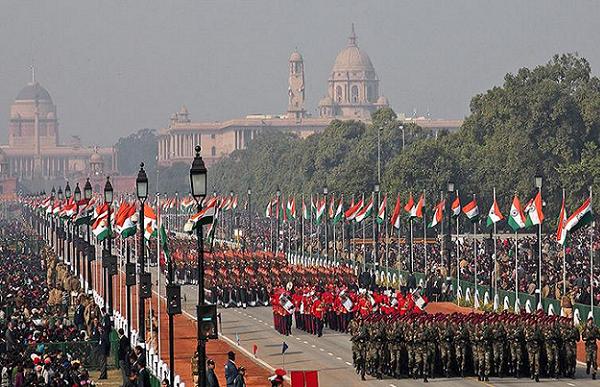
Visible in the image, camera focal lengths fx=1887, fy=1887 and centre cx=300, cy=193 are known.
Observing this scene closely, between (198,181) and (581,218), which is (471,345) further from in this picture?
(581,218)

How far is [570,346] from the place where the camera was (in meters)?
41.4

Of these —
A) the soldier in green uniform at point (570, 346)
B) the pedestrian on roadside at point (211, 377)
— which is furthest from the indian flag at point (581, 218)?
the pedestrian on roadside at point (211, 377)

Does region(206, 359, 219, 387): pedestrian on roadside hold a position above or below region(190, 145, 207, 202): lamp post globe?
below

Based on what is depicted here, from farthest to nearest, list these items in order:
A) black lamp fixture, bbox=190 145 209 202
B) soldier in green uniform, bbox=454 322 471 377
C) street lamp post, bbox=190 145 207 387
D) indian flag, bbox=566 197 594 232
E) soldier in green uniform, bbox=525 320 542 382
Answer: indian flag, bbox=566 197 594 232, soldier in green uniform, bbox=454 322 471 377, soldier in green uniform, bbox=525 320 542 382, black lamp fixture, bbox=190 145 209 202, street lamp post, bbox=190 145 207 387

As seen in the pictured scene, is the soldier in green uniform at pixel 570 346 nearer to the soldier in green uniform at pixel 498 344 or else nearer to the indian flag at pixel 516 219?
the soldier in green uniform at pixel 498 344

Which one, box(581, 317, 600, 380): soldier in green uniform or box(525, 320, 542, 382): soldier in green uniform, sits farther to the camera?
box(581, 317, 600, 380): soldier in green uniform

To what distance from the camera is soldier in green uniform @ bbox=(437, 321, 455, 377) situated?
41.4 meters

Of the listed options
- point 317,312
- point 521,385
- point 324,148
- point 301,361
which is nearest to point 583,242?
point 317,312

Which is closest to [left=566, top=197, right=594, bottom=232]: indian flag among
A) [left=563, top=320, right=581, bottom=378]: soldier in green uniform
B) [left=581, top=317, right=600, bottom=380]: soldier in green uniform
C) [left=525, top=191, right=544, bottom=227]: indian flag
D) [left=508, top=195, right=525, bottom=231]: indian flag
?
[left=525, top=191, right=544, bottom=227]: indian flag

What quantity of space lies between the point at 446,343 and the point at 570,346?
271cm

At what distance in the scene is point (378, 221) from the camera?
8269 cm

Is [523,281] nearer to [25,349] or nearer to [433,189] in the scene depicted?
[25,349]

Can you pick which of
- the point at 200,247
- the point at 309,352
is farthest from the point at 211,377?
the point at 309,352

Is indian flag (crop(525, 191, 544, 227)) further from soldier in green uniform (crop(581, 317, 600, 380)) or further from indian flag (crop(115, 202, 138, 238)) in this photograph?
soldier in green uniform (crop(581, 317, 600, 380))
